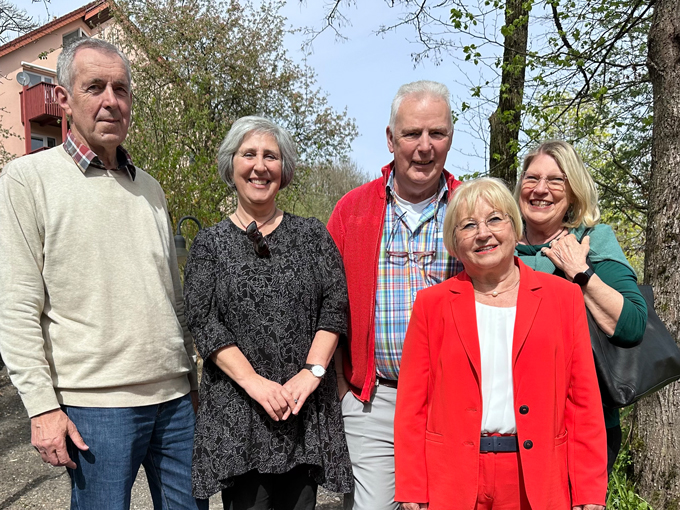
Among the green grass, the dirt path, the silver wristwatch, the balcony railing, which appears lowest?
the dirt path

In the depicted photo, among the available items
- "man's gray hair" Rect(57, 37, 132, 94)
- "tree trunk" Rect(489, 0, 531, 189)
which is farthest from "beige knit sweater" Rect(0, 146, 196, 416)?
"tree trunk" Rect(489, 0, 531, 189)

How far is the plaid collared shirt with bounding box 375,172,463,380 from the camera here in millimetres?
2582

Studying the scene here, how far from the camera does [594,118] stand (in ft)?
22.3

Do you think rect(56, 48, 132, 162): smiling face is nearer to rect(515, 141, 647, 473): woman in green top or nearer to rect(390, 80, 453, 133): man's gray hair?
rect(390, 80, 453, 133): man's gray hair

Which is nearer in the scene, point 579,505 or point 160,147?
point 579,505

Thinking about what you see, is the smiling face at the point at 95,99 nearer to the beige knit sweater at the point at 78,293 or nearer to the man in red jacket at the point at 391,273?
the beige knit sweater at the point at 78,293

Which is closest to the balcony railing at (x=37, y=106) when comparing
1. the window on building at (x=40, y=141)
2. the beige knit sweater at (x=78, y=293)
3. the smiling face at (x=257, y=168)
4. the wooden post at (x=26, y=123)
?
the wooden post at (x=26, y=123)

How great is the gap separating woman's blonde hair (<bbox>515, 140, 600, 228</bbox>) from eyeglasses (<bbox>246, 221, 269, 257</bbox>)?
4.48 feet

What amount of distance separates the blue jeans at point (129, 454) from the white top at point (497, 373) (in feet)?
4.42

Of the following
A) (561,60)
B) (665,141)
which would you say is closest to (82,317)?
(665,141)

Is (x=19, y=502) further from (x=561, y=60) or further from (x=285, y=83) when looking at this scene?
(x=285, y=83)

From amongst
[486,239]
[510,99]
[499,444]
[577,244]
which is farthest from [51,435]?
[510,99]

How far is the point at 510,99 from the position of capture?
21.0 feet

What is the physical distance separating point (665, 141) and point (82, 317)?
144 inches
